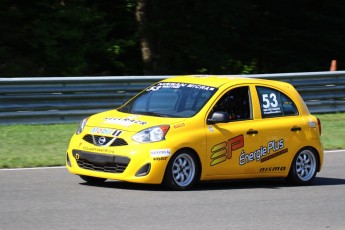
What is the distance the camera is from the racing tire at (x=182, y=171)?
396 inches

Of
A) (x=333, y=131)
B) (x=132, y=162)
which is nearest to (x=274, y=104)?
(x=132, y=162)

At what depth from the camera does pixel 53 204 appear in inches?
356

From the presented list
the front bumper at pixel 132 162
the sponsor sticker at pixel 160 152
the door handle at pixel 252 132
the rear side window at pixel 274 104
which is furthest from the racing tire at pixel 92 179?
the rear side window at pixel 274 104

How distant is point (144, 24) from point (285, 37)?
4847 mm

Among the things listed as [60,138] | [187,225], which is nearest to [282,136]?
[187,225]

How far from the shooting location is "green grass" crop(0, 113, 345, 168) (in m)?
12.6

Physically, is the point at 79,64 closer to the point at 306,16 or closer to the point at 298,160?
the point at 306,16

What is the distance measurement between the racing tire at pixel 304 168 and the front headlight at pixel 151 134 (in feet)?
7.77

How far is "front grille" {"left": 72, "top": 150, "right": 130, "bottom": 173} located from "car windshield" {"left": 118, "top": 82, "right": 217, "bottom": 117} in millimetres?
972

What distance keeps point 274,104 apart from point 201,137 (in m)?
1.65

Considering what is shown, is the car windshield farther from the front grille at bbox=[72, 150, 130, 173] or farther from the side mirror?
the front grille at bbox=[72, 150, 130, 173]

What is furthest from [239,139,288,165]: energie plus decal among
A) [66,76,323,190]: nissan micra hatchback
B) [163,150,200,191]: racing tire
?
[163,150,200,191]: racing tire

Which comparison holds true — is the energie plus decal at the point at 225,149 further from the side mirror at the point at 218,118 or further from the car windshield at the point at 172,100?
the car windshield at the point at 172,100

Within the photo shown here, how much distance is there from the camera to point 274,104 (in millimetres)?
11500
